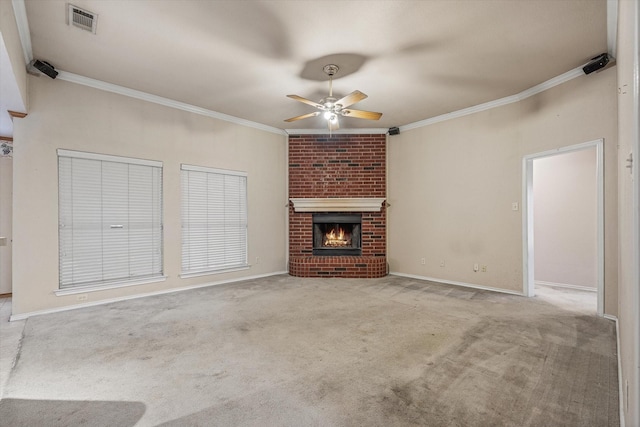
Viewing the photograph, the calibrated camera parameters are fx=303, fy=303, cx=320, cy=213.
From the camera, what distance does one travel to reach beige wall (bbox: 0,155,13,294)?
4.32 meters

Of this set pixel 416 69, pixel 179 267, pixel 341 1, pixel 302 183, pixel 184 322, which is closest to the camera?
pixel 341 1

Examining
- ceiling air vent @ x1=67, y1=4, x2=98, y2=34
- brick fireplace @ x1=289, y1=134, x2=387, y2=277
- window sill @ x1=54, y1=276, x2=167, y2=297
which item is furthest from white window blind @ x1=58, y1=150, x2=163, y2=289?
brick fireplace @ x1=289, y1=134, x2=387, y2=277

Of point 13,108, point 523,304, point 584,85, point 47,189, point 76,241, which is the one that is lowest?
point 523,304

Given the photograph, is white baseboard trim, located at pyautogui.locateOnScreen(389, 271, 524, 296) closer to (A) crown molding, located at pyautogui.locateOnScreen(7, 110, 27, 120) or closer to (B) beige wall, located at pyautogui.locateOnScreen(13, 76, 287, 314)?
(B) beige wall, located at pyautogui.locateOnScreen(13, 76, 287, 314)

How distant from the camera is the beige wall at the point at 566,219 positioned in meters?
4.34

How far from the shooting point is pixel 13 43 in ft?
7.86

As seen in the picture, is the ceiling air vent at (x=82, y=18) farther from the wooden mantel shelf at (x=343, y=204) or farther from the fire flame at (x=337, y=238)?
the fire flame at (x=337, y=238)

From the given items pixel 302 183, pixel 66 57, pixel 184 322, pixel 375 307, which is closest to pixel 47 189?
pixel 66 57

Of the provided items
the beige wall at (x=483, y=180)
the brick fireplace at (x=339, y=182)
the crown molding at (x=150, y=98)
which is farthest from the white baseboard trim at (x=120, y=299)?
the beige wall at (x=483, y=180)

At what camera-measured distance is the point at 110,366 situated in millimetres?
2150

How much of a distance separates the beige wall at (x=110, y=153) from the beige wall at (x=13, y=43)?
384mm

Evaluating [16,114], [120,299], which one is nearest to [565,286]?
[120,299]

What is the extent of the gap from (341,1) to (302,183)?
139 inches

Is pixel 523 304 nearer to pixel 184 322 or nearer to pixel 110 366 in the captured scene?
pixel 184 322
